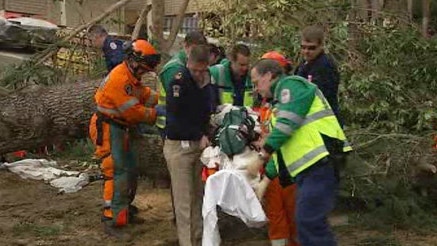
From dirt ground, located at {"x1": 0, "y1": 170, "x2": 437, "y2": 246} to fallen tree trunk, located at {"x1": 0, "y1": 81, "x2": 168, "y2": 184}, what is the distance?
52 centimetres

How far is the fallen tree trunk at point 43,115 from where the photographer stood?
779cm

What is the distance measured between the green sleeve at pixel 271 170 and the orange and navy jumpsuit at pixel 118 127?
1.33m

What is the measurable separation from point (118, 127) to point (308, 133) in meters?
2.10

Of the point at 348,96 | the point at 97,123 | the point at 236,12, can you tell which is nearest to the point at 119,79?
the point at 97,123

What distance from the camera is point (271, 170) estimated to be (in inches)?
198

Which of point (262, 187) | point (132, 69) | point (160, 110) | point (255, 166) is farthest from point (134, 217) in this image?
point (255, 166)

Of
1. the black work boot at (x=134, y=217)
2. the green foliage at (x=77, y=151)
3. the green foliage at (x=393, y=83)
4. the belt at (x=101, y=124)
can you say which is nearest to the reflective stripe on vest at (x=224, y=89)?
the belt at (x=101, y=124)

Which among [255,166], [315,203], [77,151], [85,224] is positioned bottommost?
[85,224]

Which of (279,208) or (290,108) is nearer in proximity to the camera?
(290,108)

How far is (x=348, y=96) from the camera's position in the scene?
766 centimetres

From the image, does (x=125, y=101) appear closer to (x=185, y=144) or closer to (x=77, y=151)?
(x=185, y=144)

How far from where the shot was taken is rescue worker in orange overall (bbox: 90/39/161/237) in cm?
582

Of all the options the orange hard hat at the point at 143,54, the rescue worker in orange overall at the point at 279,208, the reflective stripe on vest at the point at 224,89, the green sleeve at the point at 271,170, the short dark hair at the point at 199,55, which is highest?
the short dark hair at the point at 199,55

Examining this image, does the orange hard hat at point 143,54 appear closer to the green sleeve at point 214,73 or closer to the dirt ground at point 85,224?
the green sleeve at point 214,73
